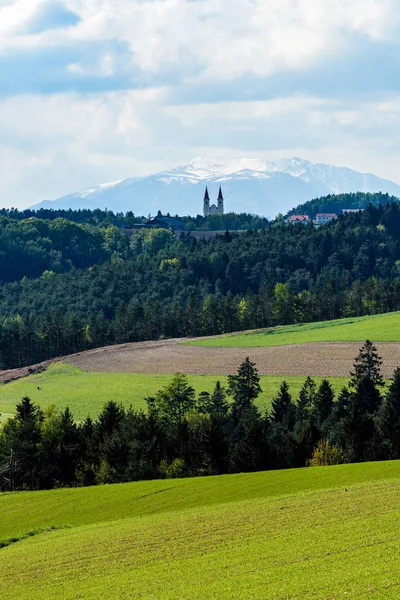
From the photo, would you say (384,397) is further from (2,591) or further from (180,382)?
(2,591)

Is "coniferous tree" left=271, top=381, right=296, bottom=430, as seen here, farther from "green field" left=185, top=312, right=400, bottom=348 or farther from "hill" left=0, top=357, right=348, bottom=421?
"green field" left=185, top=312, right=400, bottom=348

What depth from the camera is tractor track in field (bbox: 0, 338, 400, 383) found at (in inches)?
4941

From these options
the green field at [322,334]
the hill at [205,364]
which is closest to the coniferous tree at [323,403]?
the hill at [205,364]

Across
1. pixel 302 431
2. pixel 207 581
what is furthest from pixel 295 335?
pixel 207 581

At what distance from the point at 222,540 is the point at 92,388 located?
92.0 metres

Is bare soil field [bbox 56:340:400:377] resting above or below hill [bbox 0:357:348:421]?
above

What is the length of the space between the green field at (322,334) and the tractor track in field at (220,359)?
463cm

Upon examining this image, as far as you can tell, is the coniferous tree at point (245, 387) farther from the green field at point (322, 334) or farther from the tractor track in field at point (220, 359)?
the green field at point (322, 334)

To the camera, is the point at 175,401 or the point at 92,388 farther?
the point at 92,388

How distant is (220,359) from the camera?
141m

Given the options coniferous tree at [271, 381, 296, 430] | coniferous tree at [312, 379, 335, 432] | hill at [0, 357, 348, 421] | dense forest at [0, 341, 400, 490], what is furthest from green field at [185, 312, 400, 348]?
dense forest at [0, 341, 400, 490]

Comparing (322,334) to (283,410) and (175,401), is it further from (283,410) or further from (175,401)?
(283,410)

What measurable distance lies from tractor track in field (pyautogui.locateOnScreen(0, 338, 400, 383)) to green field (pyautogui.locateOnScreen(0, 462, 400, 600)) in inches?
2528

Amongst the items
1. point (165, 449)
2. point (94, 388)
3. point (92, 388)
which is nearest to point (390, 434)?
point (165, 449)
